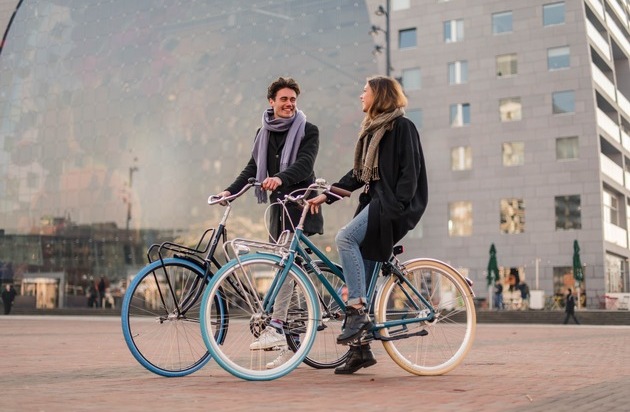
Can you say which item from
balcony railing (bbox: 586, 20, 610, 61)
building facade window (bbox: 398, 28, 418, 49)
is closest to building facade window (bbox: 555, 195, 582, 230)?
balcony railing (bbox: 586, 20, 610, 61)

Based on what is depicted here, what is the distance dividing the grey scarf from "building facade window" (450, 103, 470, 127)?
42.6 m

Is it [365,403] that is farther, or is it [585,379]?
[585,379]

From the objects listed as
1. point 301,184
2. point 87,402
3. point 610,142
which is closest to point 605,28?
point 610,142

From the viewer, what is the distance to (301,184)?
7.33 meters

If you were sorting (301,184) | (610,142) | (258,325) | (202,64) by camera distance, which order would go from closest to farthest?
(258,325)
(301,184)
(610,142)
(202,64)

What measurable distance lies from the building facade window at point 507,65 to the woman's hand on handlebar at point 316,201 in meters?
43.5

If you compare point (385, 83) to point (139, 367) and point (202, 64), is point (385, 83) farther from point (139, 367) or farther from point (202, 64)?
point (202, 64)

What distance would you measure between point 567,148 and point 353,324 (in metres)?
42.8

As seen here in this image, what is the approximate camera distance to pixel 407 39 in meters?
51.1

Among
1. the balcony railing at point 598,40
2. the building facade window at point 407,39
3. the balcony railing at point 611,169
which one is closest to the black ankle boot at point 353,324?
the balcony railing at point 611,169

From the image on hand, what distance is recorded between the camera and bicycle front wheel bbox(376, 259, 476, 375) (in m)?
6.30

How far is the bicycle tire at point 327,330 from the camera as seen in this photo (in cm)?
636

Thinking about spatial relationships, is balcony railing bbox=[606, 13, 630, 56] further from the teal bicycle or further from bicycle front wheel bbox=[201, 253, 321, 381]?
bicycle front wheel bbox=[201, 253, 321, 381]

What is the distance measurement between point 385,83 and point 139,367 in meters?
3.24
